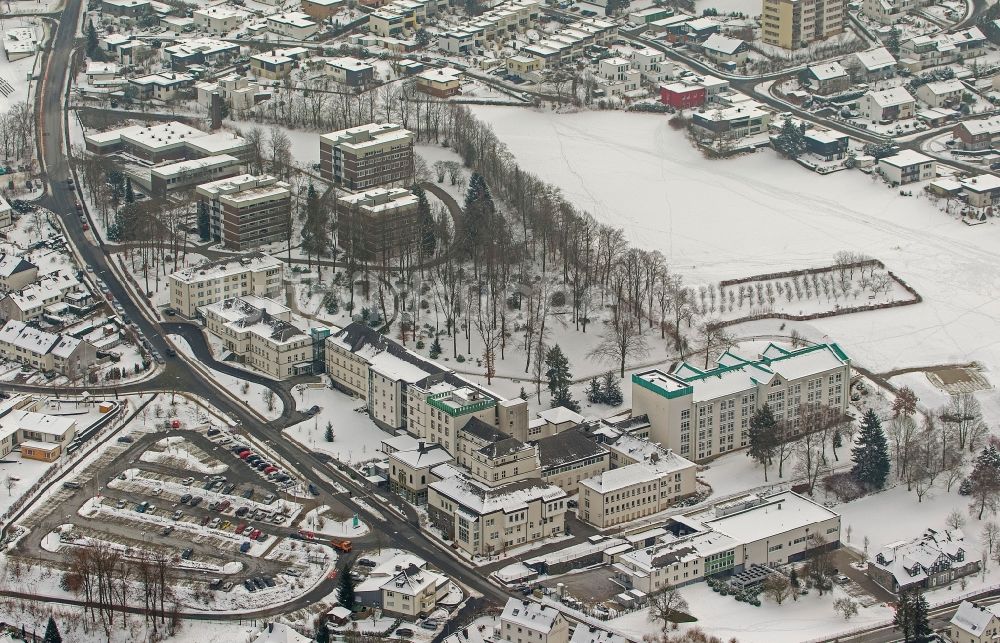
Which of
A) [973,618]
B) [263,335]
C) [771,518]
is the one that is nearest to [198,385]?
[263,335]

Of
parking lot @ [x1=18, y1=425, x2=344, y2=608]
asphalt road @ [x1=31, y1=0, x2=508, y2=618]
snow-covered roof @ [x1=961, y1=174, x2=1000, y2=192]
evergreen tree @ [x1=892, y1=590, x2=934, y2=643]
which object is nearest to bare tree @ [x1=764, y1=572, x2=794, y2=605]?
evergreen tree @ [x1=892, y1=590, x2=934, y2=643]

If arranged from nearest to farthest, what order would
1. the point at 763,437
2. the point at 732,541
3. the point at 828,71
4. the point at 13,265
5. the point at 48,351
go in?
the point at 732,541 → the point at 763,437 → the point at 48,351 → the point at 13,265 → the point at 828,71

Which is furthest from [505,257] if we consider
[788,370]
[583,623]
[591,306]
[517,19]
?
[517,19]

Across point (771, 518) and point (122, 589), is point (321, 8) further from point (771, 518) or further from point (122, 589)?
point (122, 589)

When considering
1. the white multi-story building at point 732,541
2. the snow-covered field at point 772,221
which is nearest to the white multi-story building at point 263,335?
the snow-covered field at point 772,221

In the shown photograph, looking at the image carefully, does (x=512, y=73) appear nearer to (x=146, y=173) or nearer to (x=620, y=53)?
(x=620, y=53)
